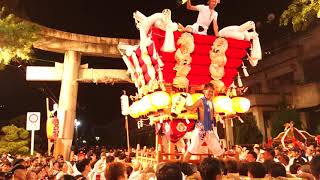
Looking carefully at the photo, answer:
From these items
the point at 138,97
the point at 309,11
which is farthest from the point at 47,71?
the point at 309,11

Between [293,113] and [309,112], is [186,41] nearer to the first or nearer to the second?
[293,113]

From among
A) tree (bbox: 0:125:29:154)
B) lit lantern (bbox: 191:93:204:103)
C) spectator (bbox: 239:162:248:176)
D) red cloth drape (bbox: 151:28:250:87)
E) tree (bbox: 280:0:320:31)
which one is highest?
tree (bbox: 280:0:320:31)

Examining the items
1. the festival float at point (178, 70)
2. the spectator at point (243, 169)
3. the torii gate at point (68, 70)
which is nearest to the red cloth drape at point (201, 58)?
the festival float at point (178, 70)

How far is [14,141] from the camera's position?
15117 mm

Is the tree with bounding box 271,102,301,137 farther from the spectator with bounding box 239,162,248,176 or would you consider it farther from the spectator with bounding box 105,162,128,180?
the spectator with bounding box 105,162,128,180

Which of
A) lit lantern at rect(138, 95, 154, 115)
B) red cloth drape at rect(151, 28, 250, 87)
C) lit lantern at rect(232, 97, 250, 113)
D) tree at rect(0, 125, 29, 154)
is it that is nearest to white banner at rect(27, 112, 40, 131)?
tree at rect(0, 125, 29, 154)

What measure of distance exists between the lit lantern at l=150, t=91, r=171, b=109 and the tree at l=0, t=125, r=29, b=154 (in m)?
10.1

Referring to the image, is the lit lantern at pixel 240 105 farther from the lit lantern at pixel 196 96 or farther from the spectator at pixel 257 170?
the spectator at pixel 257 170

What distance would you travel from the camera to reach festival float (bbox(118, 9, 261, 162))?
700 centimetres

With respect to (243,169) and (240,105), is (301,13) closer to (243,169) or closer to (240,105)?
(240,105)

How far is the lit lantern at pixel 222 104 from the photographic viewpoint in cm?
763

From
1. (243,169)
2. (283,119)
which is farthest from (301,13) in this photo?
(283,119)

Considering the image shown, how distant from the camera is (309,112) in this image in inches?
800

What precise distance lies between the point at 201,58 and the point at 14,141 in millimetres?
11294
